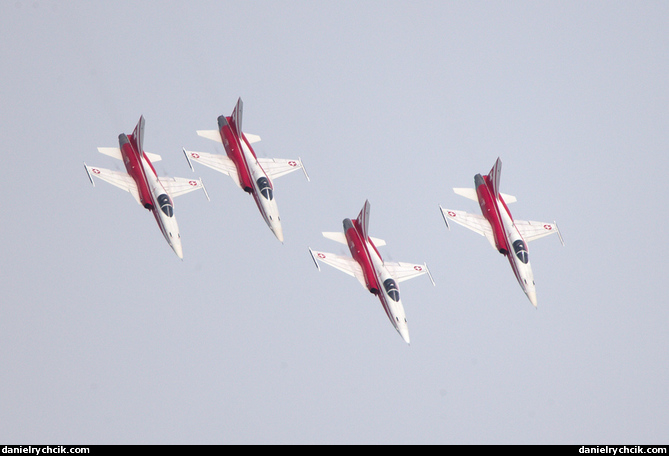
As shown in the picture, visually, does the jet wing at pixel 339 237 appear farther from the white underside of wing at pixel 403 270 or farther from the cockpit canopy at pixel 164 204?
the cockpit canopy at pixel 164 204

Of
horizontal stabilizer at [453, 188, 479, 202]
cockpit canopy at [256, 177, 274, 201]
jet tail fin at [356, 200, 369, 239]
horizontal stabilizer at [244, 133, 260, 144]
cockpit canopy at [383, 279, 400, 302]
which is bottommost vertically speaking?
cockpit canopy at [383, 279, 400, 302]

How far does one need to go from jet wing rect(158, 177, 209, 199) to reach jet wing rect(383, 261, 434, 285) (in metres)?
14.6

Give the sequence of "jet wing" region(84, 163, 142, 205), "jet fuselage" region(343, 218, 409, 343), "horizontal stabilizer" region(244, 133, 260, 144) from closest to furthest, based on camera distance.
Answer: "jet fuselage" region(343, 218, 409, 343) < "jet wing" region(84, 163, 142, 205) < "horizontal stabilizer" region(244, 133, 260, 144)

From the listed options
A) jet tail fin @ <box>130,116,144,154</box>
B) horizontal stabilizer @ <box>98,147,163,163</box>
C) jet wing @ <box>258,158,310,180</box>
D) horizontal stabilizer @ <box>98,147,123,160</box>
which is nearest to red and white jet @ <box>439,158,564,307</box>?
jet wing @ <box>258,158,310,180</box>

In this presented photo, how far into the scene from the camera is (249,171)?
92750 millimetres

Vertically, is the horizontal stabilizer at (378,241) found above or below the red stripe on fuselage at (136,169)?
below

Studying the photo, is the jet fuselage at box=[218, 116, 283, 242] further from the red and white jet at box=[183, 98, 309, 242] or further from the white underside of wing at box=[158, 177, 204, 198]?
the white underside of wing at box=[158, 177, 204, 198]

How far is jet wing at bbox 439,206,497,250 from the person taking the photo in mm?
92812

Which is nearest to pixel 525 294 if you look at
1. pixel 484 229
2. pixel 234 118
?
pixel 484 229

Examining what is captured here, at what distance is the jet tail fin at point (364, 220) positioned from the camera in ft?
300

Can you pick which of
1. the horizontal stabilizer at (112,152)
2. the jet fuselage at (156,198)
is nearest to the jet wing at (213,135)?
the jet fuselage at (156,198)

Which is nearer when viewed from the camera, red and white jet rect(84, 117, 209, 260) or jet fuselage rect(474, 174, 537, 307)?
red and white jet rect(84, 117, 209, 260)
